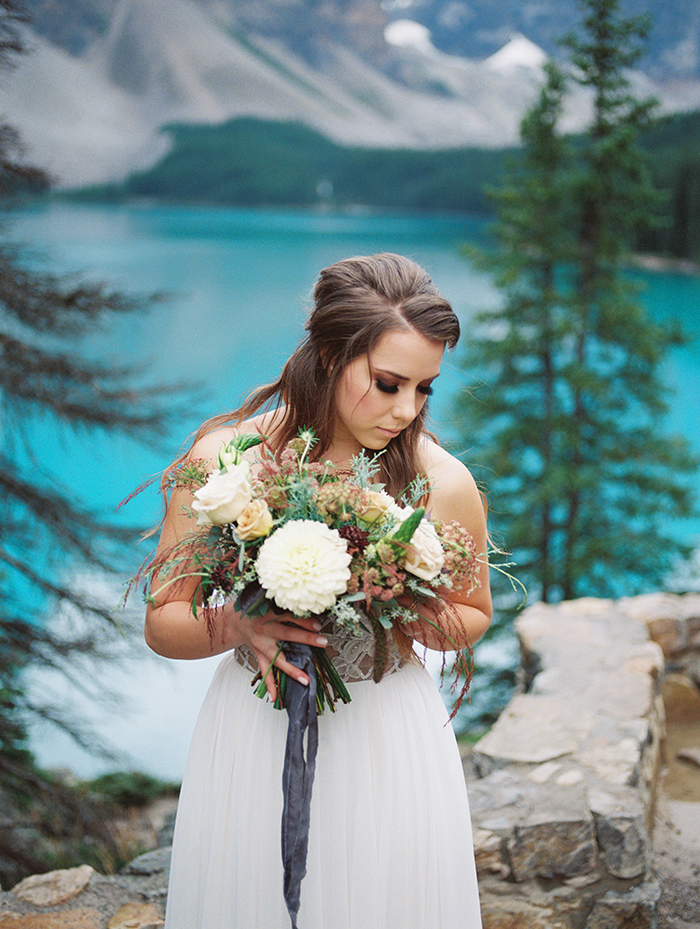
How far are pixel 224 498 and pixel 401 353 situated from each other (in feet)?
1.57

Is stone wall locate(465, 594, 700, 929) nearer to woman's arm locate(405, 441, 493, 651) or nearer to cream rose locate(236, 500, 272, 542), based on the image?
woman's arm locate(405, 441, 493, 651)

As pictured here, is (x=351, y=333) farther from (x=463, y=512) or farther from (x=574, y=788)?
(x=574, y=788)

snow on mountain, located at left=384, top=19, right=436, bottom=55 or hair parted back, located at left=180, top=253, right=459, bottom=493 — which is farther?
snow on mountain, located at left=384, top=19, right=436, bottom=55

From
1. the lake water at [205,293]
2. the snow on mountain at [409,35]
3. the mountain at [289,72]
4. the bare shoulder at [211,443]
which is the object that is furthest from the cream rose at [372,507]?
the snow on mountain at [409,35]

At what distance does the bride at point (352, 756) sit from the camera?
56.4 inches

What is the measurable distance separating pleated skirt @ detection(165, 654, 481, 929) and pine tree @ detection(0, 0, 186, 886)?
398 cm

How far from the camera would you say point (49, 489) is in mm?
6473

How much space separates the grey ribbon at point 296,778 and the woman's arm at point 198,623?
23 mm

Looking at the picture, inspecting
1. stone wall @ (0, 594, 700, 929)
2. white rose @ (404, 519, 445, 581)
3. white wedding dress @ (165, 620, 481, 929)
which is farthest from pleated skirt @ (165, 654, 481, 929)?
stone wall @ (0, 594, 700, 929)

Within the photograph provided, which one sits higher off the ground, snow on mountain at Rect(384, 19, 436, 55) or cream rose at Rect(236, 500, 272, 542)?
snow on mountain at Rect(384, 19, 436, 55)

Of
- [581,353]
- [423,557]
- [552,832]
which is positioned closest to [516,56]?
[581,353]

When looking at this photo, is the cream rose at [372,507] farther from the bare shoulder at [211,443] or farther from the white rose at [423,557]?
the bare shoulder at [211,443]

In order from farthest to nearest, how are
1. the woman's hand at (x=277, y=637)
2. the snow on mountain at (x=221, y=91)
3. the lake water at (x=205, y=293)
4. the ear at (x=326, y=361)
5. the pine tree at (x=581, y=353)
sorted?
1. the lake water at (x=205, y=293)
2. the snow on mountain at (x=221, y=91)
3. the pine tree at (x=581, y=353)
4. the ear at (x=326, y=361)
5. the woman's hand at (x=277, y=637)

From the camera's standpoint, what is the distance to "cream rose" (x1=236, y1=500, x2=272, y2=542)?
1.20 meters
